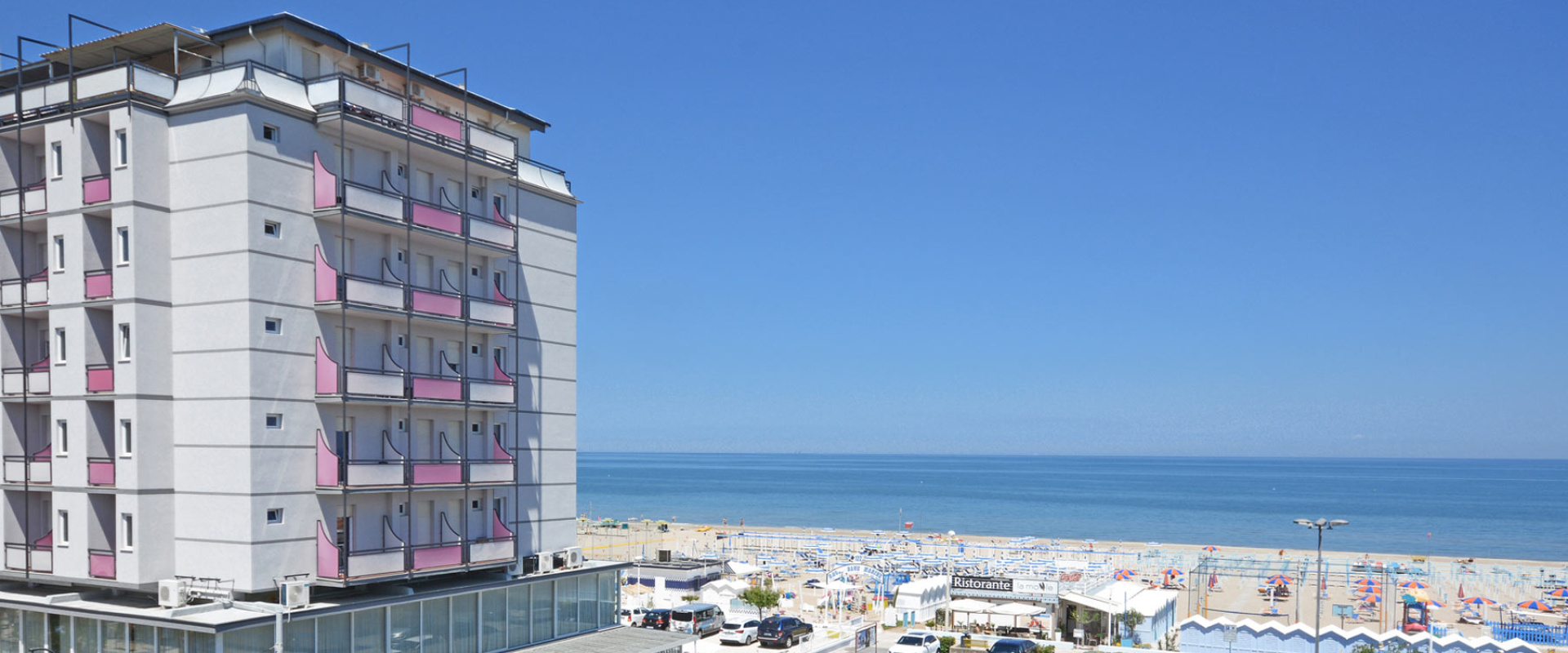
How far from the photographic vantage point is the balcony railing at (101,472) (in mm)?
22547

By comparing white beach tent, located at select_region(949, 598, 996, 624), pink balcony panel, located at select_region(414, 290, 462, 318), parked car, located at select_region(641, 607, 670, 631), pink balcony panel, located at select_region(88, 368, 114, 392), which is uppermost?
pink balcony panel, located at select_region(414, 290, 462, 318)

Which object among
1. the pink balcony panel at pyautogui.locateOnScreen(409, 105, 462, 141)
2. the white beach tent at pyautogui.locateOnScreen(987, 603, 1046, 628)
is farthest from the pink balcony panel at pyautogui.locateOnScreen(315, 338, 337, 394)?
the white beach tent at pyautogui.locateOnScreen(987, 603, 1046, 628)

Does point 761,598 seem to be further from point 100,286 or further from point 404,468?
point 100,286

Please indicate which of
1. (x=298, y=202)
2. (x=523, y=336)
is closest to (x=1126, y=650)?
(x=523, y=336)

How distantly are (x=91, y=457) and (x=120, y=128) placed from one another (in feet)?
22.0

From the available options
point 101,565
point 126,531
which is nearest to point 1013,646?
point 126,531

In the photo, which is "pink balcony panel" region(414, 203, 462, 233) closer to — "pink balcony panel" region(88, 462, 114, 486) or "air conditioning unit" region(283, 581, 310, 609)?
"pink balcony panel" region(88, 462, 114, 486)

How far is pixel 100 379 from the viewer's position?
22594 mm

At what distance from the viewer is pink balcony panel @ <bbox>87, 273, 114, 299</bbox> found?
22391mm

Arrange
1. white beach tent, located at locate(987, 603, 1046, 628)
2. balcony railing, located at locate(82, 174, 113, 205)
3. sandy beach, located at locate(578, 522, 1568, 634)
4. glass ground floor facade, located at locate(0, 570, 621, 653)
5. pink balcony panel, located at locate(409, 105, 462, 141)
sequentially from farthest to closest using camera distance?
sandy beach, located at locate(578, 522, 1568, 634) < white beach tent, located at locate(987, 603, 1046, 628) < pink balcony panel, located at locate(409, 105, 462, 141) < balcony railing, located at locate(82, 174, 113, 205) < glass ground floor facade, located at locate(0, 570, 621, 653)

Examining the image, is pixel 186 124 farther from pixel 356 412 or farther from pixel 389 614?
pixel 389 614

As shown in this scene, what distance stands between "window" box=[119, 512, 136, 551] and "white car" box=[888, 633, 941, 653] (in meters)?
27.1

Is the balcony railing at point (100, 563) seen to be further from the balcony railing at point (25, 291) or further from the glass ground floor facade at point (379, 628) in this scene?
the balcony railing at point (25, 291)

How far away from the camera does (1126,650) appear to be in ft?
144
